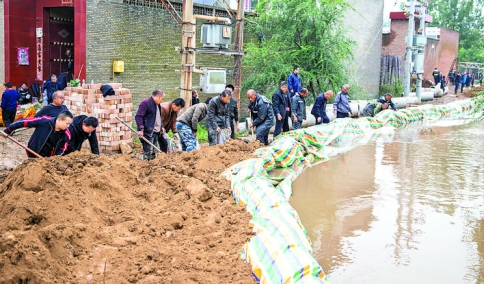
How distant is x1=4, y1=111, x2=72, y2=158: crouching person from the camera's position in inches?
284

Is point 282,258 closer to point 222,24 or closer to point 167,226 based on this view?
point 167,226

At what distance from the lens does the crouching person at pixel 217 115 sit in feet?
34.4

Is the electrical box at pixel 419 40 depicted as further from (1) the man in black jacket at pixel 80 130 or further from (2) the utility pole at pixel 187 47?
(1) the man in black jacket at pixel 80 130

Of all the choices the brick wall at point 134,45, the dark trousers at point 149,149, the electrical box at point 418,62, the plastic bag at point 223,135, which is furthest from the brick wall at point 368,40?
the dark trousers at point 149,149

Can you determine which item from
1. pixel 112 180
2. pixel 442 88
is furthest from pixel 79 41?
pixel 442 88

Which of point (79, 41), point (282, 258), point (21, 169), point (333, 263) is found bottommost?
point (333, 263)

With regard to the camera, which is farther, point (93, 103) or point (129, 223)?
point (93, 103)

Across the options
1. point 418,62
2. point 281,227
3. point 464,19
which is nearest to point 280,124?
point 281,227

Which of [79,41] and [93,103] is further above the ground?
[79,41]

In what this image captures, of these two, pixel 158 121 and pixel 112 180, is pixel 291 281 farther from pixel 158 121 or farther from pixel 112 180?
pixel 158 121

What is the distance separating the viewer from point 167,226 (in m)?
6.07

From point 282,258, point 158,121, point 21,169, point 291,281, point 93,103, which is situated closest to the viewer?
point 291,281

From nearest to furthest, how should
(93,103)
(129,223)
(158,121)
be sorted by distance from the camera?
1. (129,223)
2. (158,121)
3. (93,103)

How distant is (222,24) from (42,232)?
27.8 feet
